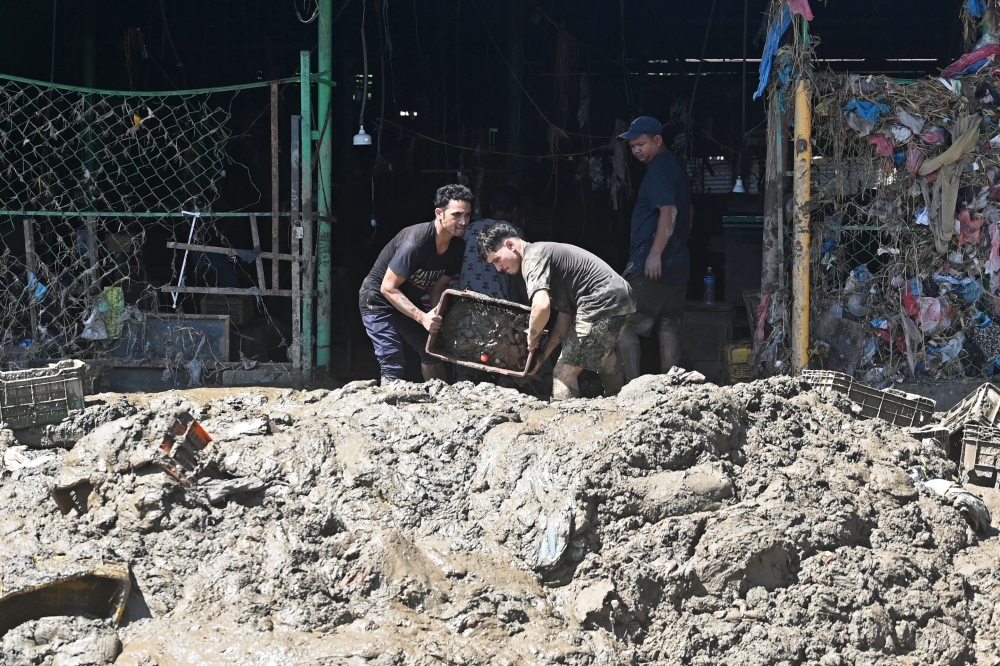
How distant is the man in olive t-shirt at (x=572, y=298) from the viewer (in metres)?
6.43

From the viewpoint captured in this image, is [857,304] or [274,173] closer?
[274,173]

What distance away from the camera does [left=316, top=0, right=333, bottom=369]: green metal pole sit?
744cm

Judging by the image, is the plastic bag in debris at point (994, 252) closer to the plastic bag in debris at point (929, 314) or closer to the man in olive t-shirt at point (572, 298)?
the plastic bag in debris at point (929, 314)

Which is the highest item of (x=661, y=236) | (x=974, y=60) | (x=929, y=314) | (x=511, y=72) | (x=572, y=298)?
(x=511, y=72)

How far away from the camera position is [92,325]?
7645 mm

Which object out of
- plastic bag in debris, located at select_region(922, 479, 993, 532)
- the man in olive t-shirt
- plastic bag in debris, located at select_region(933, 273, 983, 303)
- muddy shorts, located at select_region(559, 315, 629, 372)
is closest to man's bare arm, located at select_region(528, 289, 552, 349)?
the man in olive t-shirt

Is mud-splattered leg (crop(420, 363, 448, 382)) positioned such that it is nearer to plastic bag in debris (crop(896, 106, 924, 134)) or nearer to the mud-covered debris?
the mud-covered debris

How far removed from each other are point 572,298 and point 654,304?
3.90 feet

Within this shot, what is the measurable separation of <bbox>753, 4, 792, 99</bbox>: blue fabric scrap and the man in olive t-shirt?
2.07 meters

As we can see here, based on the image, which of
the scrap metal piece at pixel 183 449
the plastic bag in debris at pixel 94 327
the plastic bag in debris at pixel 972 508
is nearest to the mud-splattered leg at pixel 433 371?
the scrap metal piece at pixel 183 449

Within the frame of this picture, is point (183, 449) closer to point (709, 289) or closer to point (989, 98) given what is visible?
point (709, 289)

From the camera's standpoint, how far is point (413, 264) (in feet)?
22.5

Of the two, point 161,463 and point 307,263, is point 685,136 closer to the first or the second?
point 307,263

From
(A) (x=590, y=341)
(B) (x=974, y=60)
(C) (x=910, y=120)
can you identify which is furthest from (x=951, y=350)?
(A) (x=590, y=341)
